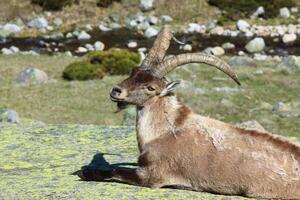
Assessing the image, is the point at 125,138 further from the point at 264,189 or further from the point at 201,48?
the point at 201,48

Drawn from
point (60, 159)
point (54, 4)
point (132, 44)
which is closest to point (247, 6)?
point (132, 44)

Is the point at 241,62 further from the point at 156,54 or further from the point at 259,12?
the point at 156,54

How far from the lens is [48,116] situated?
93.8 ft

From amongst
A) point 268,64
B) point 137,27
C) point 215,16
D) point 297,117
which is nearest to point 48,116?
point 297,117

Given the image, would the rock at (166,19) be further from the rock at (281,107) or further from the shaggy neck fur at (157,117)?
the shaggy neck fur at (157,117)

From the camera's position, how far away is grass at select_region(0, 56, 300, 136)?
91.9 ft

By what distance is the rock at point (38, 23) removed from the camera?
194ft

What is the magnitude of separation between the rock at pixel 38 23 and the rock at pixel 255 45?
700 inches

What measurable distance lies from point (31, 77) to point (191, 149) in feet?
81.2

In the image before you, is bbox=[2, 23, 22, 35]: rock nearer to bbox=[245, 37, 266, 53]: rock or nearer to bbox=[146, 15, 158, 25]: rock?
bbox=[146, 15, 158, 25]: rock

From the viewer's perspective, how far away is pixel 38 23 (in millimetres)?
59250

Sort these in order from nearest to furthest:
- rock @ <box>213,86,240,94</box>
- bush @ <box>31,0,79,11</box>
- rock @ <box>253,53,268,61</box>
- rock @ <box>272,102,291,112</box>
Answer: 1. rock @ <box>272,102,291,112</box>
2. rock @ <box>213,86,240,94</box>
3. rock @ <box>253,53,268,61</box>
4. bush @ <box>31,0,79,11</box>

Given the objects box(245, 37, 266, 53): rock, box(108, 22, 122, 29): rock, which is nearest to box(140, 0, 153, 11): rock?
box(108, 22, 122, 29): rock

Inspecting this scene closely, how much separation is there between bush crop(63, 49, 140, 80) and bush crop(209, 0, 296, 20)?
23.0 metres
